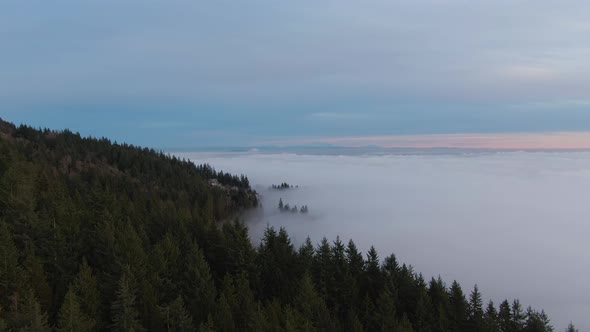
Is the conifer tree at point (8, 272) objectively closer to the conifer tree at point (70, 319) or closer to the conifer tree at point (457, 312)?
the conifer tree at point (70, 319)

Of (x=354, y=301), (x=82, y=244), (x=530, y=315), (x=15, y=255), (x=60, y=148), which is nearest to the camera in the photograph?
(x=15, y=255)

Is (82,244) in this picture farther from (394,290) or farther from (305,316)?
(394,290)

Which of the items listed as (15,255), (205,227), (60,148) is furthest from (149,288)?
(60,148)

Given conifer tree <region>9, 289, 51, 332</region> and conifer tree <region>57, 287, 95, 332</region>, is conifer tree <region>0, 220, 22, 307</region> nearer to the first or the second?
conifer tree <region>9, 289, 51, 332</region>

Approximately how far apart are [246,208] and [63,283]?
133m

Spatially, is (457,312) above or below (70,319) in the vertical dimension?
below

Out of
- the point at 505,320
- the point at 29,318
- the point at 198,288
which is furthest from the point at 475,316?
the point at 29,318

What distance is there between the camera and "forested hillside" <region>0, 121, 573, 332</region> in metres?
34.6

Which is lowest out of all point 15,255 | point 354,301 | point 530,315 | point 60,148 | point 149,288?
point 530,315

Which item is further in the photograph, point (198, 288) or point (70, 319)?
point (198, 288)

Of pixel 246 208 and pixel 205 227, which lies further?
pixel 246 208

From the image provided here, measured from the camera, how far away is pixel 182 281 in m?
45.3

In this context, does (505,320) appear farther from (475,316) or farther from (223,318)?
(223,318)

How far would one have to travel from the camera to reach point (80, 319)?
96.2 ft
